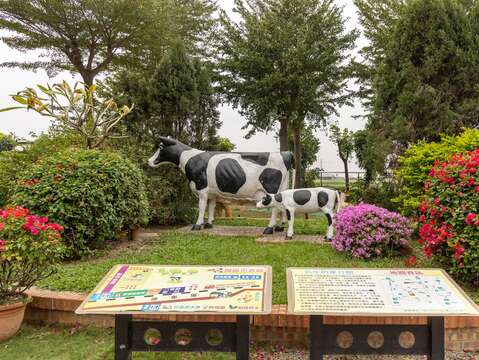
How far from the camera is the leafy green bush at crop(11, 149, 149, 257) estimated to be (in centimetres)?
497

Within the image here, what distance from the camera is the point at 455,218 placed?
373cm

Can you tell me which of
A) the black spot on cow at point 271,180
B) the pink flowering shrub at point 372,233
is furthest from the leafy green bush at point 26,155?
the pink flowering shrub at point 372,233

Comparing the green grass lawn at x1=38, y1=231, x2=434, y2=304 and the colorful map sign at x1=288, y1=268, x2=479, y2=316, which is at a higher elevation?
the colorful map sign at x1=288, y1=268, x2=479, y2=316

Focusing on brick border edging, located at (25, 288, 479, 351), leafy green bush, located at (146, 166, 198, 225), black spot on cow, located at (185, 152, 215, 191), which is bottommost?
brick border edging, located at (25, 288, 479, 351)

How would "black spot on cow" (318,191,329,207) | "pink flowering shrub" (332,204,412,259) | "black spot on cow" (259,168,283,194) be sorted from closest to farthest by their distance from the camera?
"pink flowering shrub" (332,204,412,259) → "black spot on cow" (318,191,329,207) → "black spot on cow" (259,168,283,194)

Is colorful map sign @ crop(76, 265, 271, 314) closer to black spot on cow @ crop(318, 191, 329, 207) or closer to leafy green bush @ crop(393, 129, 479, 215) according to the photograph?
black spot on cow @ crop(318, 191, 329, 207)

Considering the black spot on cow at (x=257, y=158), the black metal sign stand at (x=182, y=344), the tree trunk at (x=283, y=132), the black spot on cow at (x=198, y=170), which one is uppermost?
the tree trunk at (x=283, y=132)

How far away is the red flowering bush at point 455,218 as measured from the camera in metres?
3.60

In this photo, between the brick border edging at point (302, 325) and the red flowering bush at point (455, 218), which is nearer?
the brick border edging at point (302, 325)

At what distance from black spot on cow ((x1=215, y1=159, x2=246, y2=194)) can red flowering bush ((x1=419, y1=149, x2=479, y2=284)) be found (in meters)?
3.36

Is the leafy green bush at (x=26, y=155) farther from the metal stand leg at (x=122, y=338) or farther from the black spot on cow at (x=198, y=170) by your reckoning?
the metal stand leg at (x=122, y=338)

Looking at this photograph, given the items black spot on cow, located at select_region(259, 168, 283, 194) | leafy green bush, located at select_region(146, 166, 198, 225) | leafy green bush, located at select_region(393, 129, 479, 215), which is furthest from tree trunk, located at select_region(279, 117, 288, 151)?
leafy green bush, located at select_region(393, 129, 479, 215)

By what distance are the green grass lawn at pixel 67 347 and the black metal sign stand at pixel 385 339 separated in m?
0.85

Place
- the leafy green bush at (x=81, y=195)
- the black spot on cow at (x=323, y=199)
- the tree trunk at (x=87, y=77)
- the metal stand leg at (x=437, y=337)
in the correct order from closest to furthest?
the metal stand leg at (x=437, y=337) → the leafy green bush at (x=81, y=195) → the black spot on cow at (x=323, y=199) → the tree trunk at (x=87, y=77)
